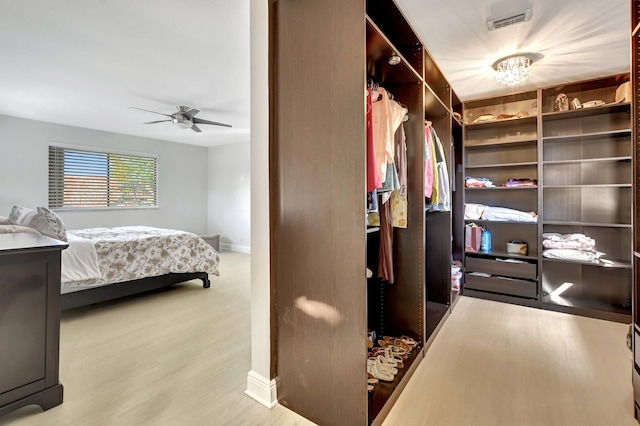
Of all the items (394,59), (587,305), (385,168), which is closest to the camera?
(385,168)

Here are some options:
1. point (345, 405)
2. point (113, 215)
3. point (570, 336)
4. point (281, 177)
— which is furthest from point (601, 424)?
point (113, 215)

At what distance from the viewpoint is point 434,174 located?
243 cm

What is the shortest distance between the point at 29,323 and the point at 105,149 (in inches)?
194

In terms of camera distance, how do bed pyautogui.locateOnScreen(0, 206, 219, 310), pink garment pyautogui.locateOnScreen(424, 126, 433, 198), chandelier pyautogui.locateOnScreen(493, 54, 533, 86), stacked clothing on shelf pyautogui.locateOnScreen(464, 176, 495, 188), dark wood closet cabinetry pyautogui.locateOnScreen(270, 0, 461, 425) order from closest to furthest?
dark wood closet cabinetry pyautogui.locateOnScreen(270, 0, 461, 425), pink garment pyautogui.locateOnScreen(424, 126, 433, 198), chandelier pyautogui.locateOnScreen(493, 54, 533, 86), bed pyautogui.locateOnScreen(0, 206, 219, 310), stacked clothing on shelf pyautogui.locateOnScreen(464, 176, 495, 188)

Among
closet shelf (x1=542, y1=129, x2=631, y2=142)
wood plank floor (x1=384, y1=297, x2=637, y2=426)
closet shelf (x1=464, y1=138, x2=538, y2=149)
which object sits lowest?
wood plank floor (x1=384, y1=297, x2=637, y2=426)

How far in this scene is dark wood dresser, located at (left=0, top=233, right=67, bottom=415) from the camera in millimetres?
1477

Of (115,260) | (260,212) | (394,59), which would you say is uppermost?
(394,59)

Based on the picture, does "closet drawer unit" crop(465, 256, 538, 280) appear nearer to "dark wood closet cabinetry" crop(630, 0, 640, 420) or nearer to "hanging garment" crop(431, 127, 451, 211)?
"hanging garment" crop(431, 127, 451, 211)

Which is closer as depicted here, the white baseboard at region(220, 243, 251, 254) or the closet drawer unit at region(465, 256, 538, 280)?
the closet drawer unit at region(465, 256, 538, 280)

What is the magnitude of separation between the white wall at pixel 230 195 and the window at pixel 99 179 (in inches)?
49.2

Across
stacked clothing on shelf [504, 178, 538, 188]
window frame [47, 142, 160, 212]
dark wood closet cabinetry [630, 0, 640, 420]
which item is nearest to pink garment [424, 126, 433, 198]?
dark wood closet cabinetry [630, 0, 640, 420]

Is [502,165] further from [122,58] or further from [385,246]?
[122,58]

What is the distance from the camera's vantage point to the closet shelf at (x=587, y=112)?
9.21 feet

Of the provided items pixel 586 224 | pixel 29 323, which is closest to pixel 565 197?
pixel 586 224
